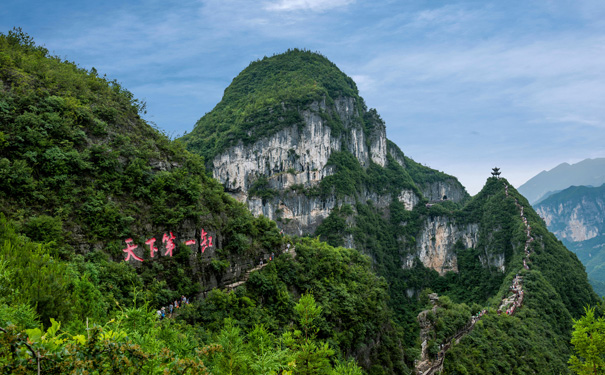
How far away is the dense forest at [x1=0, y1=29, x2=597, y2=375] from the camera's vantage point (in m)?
5.52

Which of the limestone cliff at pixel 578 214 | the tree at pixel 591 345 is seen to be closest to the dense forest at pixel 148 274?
the tree at pixel 591 345

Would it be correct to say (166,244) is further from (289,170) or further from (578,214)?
(578,214)

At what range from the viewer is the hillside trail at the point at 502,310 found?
23141mm

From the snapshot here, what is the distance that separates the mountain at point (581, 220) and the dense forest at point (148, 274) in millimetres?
156514

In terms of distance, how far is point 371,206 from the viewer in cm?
6575

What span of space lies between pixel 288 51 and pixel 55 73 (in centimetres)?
6544

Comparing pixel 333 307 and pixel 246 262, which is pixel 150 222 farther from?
pixel 333 307

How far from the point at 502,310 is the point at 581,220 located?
168 metres

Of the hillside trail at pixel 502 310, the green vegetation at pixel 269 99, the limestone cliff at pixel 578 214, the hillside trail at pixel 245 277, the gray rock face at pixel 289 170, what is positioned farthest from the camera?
the limestone cliff at pixel 578 214

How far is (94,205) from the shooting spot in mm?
13188

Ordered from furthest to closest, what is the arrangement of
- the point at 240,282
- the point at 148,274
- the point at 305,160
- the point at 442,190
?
the point at 442,190 → the point at 305,160 → the point at 240,282 → the point at 148,274

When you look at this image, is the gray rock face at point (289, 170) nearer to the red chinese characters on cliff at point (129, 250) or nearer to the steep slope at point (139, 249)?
the steep slope at point (139, 249)

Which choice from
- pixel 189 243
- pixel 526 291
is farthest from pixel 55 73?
pixel 526 291

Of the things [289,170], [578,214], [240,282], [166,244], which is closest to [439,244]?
[289,170]
